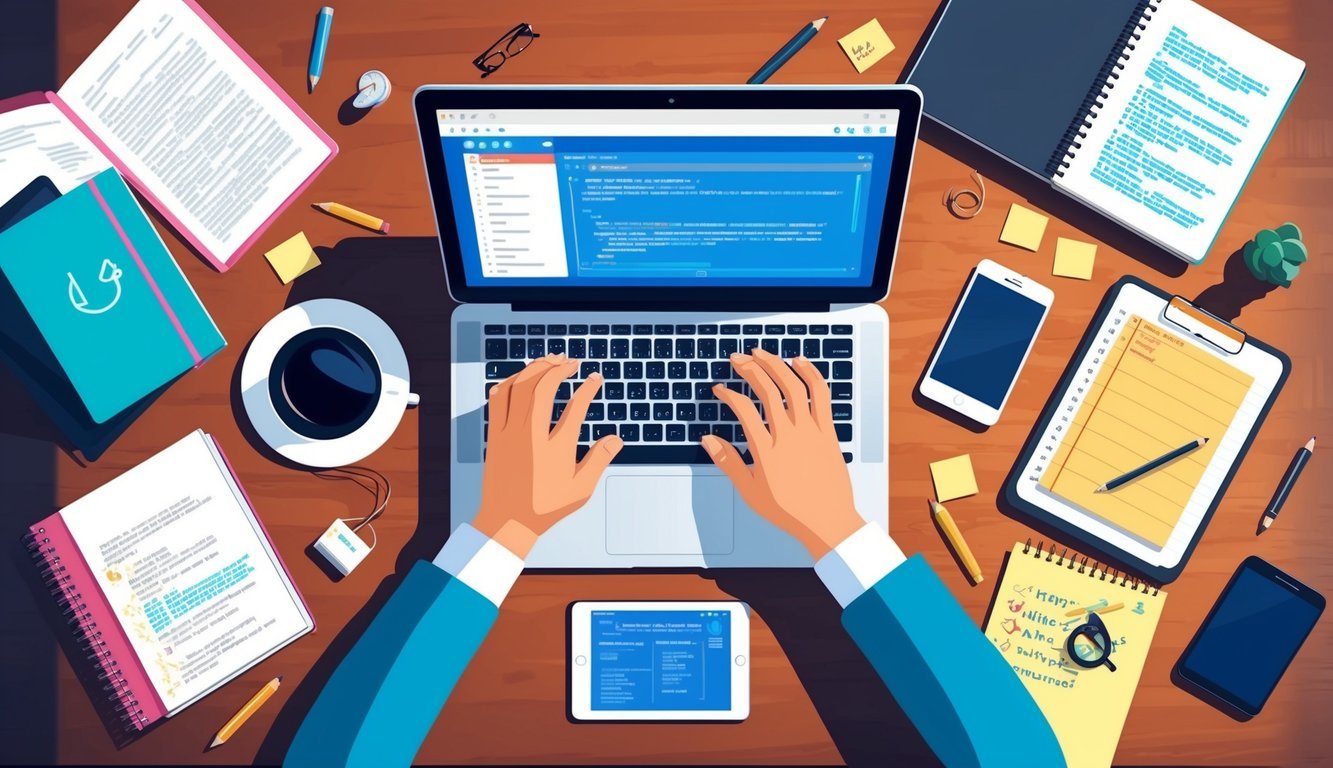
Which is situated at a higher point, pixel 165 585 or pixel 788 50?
pixel 788 50

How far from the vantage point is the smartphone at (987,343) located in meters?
1.38

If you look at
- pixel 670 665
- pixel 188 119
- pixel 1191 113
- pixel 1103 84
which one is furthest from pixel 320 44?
pixel 1191 113

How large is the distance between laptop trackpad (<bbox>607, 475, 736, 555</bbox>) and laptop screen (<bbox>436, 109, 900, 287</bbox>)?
0.92 ft

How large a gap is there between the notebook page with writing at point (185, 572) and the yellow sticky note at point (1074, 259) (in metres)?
1.21

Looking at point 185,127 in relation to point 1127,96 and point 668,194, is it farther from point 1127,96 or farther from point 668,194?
point 1127,96

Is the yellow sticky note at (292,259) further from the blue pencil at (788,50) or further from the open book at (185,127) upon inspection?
the blue pencil at (788,50)

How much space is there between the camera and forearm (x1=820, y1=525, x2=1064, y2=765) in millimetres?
1192

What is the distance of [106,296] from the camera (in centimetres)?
133

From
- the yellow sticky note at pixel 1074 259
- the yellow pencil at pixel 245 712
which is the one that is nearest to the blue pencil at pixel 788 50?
the yellow sticky note at pixel 1074 259

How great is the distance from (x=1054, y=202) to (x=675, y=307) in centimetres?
59

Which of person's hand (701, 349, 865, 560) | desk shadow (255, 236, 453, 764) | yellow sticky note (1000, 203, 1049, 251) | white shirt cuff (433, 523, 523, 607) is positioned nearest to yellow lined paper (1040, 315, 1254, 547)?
yellow sticky note (1000, 203, 1049, 251)

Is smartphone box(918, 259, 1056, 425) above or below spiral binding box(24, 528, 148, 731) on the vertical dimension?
above

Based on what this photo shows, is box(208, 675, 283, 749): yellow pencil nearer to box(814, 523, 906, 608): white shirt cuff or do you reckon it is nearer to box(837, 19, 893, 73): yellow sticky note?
box(814, 523, 906, 608): white shirt cuff

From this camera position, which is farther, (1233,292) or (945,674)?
(1233,292)
